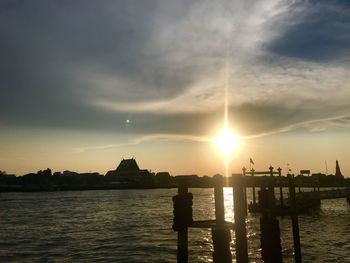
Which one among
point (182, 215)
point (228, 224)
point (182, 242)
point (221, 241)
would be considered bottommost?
point (182, 242)

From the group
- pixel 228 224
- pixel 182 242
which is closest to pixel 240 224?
pixel 228 224

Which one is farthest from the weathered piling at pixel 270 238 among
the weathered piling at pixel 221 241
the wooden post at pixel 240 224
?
the weathered piling at pixel 221 241

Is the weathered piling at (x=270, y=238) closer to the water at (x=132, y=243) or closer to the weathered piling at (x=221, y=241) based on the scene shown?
the weathered piling at (x=221, y=241)

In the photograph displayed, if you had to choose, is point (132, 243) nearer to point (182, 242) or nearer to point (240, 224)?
point (182, 242)

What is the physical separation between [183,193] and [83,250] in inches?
687

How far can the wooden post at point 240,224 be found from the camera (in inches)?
597

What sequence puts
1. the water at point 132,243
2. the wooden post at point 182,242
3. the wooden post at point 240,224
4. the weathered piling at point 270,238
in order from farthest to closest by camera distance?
the water at point 132,243, the weathered piling at point 270,238, the wooden post at point 182,242, the wooden post at point 240,224

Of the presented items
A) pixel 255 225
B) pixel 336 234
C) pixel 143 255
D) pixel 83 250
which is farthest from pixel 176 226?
pixel 255 225

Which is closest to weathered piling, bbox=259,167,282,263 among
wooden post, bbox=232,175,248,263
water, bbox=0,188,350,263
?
wooden post, bbox=232,175,248,263

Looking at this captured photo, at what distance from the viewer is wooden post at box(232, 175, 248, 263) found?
1516cm

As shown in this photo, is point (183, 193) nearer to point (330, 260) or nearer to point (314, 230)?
point (330, 260)

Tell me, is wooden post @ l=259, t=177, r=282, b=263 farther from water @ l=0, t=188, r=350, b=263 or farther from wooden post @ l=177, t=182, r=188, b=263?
water @ l=0, t=188, r=350, b=263

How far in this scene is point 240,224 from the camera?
15.2 m

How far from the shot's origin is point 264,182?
17.5m
